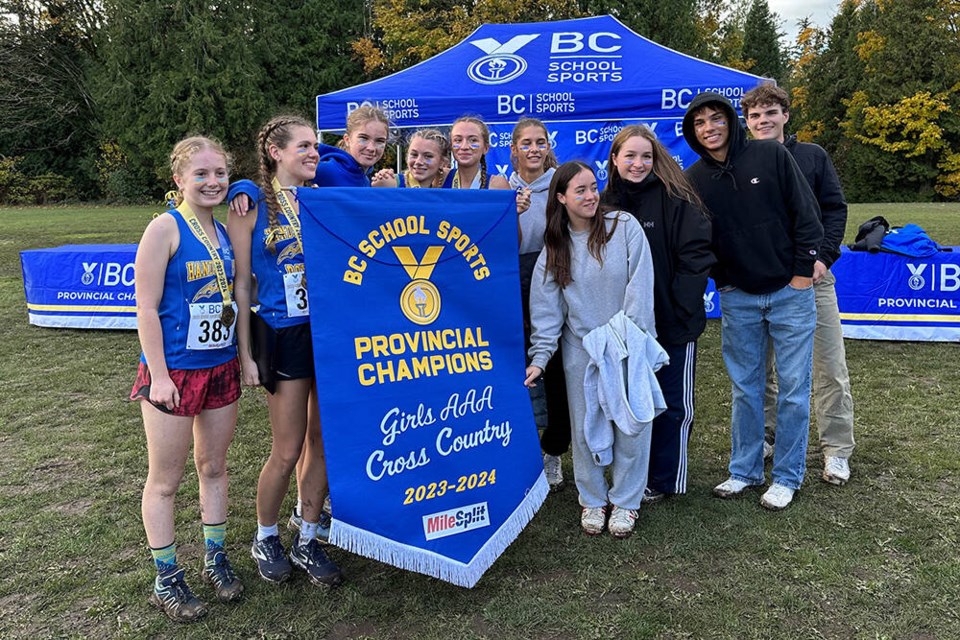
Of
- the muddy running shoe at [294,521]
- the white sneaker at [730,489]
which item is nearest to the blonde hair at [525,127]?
the white sneaker at [730,489]

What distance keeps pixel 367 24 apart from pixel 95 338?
2660 centimetres

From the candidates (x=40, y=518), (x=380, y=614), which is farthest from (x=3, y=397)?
(x=380, y=614)

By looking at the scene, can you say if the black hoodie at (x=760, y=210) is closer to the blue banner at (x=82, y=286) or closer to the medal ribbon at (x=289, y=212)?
the medal ribbon at (x=289, y=212)

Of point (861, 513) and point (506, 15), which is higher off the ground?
point (506, 15)

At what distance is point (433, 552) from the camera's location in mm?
2449

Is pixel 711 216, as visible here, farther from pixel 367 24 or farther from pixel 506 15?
pixel 367 24

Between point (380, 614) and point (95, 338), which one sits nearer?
point (380, 614)

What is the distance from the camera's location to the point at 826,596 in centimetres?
252

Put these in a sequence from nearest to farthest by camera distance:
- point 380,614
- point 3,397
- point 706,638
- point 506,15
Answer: point 706,638, point 380,614, point 3,397, point 506,15

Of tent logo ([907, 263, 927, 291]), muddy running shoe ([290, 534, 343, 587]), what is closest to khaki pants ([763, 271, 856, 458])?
muddy running shoe ([290, 534, 343, 587])

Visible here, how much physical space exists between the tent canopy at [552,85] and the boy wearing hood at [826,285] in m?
3.42

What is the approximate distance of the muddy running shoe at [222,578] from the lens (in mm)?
2555

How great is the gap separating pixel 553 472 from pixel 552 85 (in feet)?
15.2

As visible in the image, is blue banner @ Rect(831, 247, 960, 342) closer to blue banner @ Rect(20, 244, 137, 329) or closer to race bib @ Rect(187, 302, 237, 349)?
race bib @ Rect(187, 302, 237, 349)
